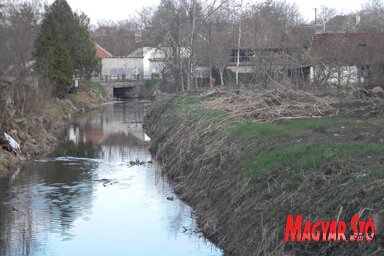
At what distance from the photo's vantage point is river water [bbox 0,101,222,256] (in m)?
12.8

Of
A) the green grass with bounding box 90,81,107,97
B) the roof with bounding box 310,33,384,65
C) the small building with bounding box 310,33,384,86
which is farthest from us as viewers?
the green grass with bounding box 90,81,107,97

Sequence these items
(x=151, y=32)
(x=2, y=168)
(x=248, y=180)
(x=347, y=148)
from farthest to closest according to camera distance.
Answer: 1. (x=151, y=32)
2. (x=2, y=168)
3. (x=248, y=180)
4. (x=347, y=148)

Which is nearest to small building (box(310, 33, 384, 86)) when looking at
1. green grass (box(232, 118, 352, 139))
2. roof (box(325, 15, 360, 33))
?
green grass (box(232, 118, 352, 139))

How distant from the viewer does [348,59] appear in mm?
36719

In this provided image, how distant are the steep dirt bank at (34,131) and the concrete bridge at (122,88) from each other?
97.6ft

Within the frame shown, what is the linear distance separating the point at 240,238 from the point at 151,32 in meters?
40.8

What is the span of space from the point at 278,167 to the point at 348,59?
25992mm

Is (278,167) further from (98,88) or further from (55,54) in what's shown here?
(98,88)

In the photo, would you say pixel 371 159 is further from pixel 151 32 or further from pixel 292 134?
pixel 151 32

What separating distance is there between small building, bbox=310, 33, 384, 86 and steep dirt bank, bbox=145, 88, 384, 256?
605 centimetres

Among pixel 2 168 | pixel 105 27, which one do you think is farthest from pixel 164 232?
pixel 105 27

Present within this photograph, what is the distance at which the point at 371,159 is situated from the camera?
423 inches

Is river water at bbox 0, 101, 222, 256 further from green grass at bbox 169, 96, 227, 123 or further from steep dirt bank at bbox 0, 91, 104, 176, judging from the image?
green grass at bbox 169, 96, 227, 123

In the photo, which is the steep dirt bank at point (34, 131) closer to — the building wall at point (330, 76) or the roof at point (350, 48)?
the building wall at point (330, 76)
